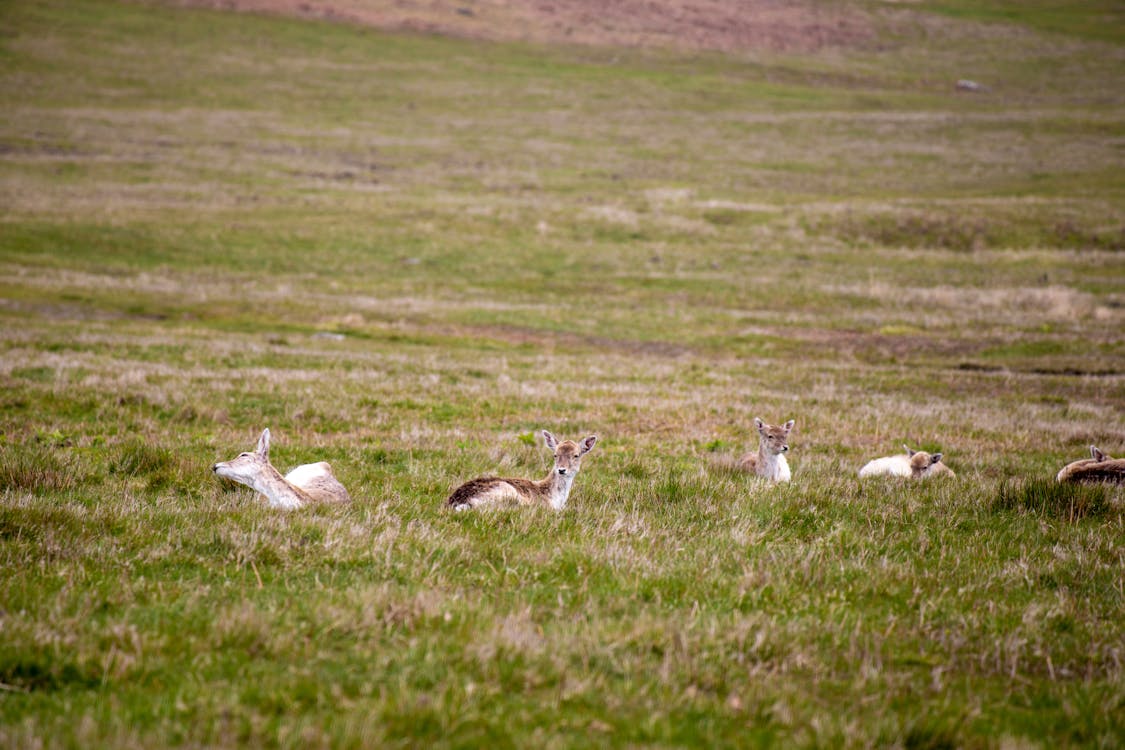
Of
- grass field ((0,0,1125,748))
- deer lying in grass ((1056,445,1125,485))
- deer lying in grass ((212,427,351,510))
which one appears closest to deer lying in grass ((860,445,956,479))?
grass field ((0,0,1125,748))

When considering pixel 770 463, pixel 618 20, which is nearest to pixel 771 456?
pixel 770 463

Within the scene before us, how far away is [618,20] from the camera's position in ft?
543

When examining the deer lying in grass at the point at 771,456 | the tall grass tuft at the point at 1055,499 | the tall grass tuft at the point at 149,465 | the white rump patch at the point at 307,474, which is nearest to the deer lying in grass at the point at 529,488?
the white rump patch at the point at 307,474

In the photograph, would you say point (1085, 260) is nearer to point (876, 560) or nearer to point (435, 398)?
point (435, 398)

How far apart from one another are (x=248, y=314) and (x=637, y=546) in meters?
29.7

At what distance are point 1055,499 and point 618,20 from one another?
561 ft

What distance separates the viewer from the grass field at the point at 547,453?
496cm

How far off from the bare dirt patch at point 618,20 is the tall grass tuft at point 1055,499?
153 meters

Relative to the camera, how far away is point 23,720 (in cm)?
427

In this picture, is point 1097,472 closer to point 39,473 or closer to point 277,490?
point 277,490

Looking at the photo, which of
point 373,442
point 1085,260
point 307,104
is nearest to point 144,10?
point 307,104

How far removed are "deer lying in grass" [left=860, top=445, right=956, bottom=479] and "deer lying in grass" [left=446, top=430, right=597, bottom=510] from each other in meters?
4.38

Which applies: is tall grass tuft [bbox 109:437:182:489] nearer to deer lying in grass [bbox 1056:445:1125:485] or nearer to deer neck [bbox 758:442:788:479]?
deer neck [bbox 758:442:788:479]

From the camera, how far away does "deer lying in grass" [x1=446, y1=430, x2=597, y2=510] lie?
30.6 ft
